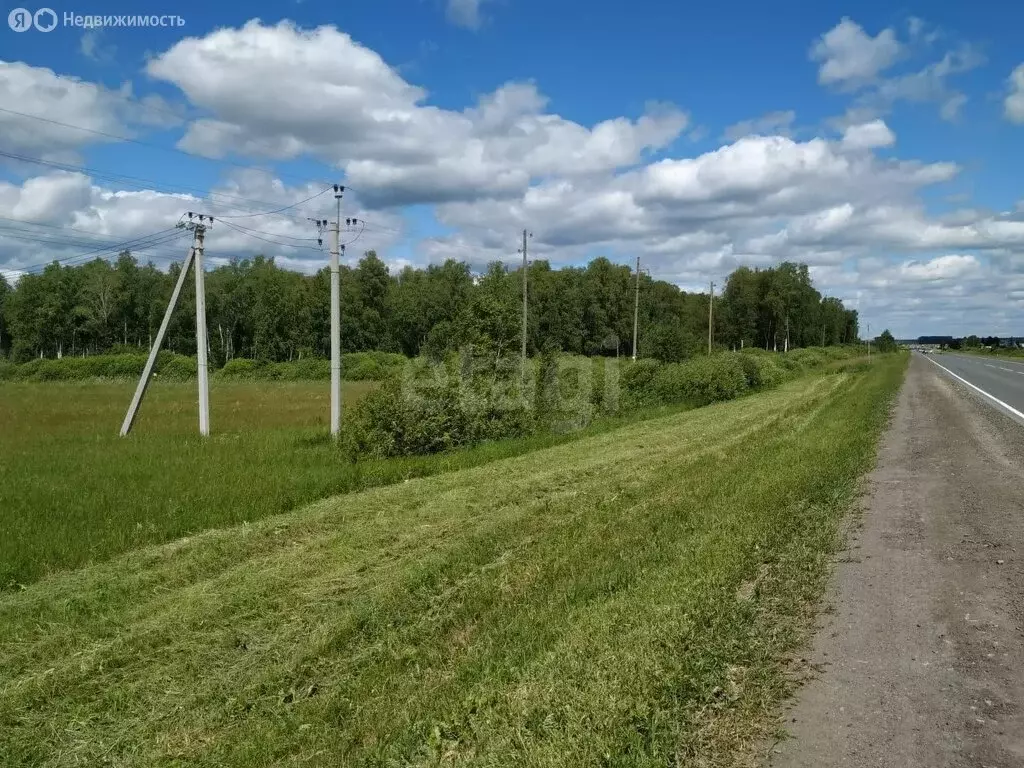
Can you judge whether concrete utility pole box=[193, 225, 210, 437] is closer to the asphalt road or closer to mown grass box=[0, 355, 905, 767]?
mown grass box=[0, 355, 905, 767]

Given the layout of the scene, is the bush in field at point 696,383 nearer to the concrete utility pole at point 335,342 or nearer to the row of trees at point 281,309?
the concrete utility pole at point 335,342

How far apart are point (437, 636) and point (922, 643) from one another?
3.24 metres

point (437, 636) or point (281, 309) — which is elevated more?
point (281, 309)

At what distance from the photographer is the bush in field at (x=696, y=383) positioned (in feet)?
100

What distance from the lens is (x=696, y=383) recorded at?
30984 millimetres

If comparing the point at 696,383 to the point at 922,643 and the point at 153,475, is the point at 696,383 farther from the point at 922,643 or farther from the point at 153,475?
the point at 922,643

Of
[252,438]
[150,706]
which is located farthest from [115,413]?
[150,706]

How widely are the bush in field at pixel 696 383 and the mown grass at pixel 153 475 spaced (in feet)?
23.5

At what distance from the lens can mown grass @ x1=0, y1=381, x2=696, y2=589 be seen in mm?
8867

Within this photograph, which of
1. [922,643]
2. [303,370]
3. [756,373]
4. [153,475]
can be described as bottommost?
[153,475]

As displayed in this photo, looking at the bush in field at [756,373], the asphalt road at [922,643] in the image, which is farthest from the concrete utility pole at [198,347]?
the bush in field at [756,373]

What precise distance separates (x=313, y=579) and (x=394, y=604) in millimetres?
1294

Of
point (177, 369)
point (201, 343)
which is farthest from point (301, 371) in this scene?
point (201, 343)

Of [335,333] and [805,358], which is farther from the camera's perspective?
[805,358]
